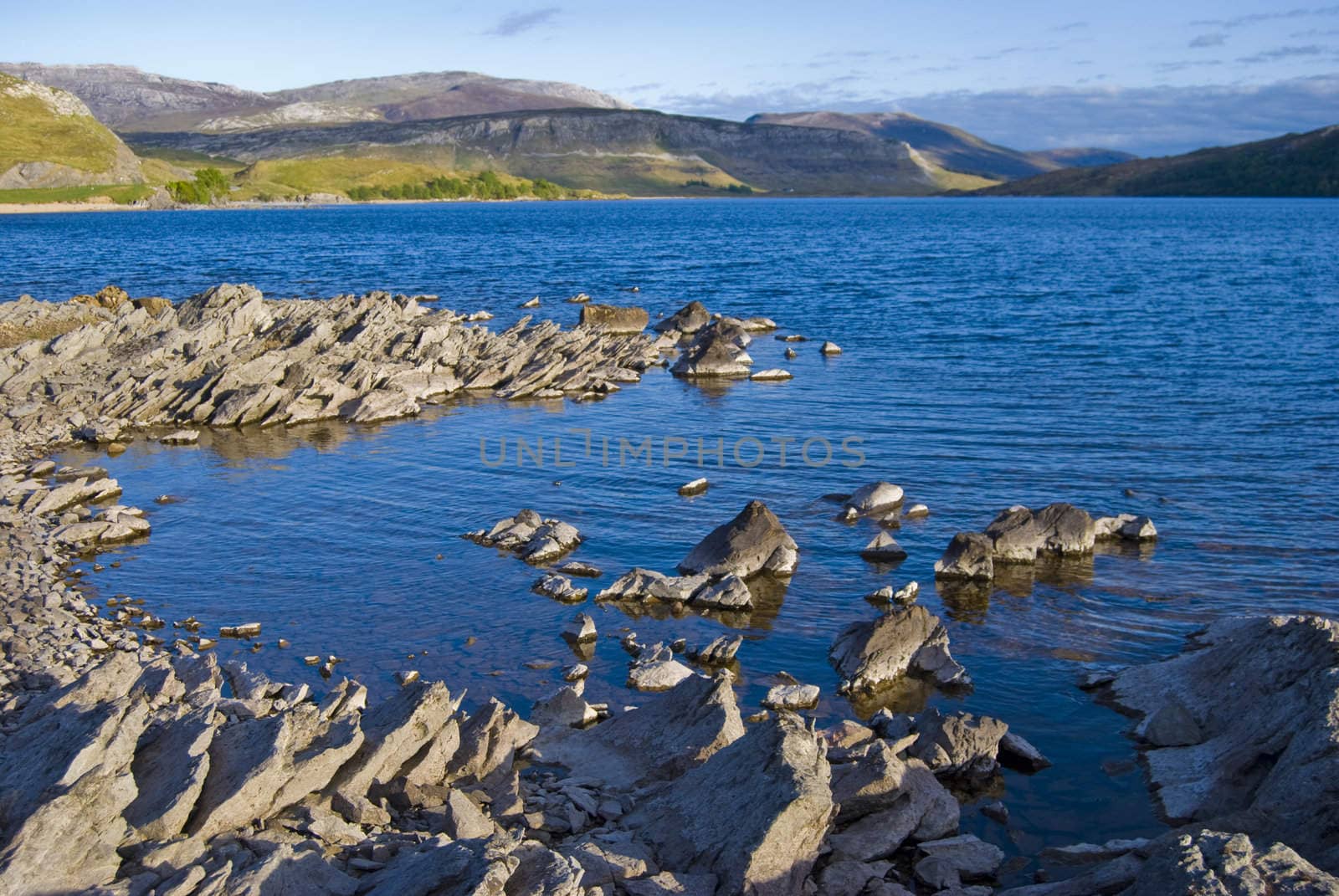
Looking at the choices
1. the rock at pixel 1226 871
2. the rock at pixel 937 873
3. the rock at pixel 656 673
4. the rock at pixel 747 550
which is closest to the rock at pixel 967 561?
the rock at pixel 747 550

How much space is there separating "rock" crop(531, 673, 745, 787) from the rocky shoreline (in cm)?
4

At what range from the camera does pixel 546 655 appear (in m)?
21.0

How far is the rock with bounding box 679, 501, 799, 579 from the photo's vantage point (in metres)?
25.0

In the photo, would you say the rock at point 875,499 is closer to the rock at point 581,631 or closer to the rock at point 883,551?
the rock at point 883,551

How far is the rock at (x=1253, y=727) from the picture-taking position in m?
12.8

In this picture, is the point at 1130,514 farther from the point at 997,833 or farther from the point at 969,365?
the point at 969,365

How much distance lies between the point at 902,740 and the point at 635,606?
330 inches

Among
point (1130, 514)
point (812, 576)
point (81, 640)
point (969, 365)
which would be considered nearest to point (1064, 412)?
point (969, 365)

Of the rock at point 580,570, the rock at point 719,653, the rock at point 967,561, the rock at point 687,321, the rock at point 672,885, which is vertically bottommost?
the rock at point 719,653

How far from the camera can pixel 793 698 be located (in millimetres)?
18906

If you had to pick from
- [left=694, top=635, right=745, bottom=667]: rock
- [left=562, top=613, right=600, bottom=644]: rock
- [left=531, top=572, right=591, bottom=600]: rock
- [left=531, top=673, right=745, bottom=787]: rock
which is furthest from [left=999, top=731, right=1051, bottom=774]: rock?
[left=531, top=572, right=591, bottom=600]: rock

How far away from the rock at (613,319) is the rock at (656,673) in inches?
1764

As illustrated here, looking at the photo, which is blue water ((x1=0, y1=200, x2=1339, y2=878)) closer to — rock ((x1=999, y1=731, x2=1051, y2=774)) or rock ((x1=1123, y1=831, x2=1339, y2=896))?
rock ((x1=999, y1=731, x2=1051, y2=774))

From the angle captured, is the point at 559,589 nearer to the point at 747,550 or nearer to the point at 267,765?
the point at 747,550
